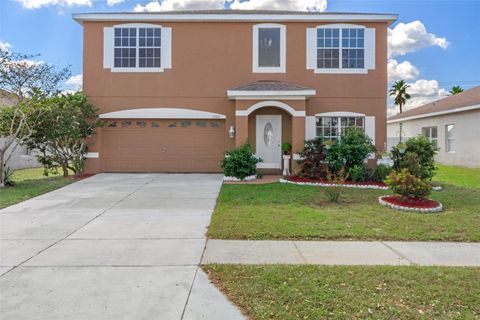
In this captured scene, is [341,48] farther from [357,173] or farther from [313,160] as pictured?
[357,173]

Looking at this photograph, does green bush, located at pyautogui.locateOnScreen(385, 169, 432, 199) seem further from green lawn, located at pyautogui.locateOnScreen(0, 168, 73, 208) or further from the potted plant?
green lawn, located at pyautogui.locateOnScreen(0, 168, 73, 208)

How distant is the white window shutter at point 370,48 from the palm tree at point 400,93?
33.8 meters

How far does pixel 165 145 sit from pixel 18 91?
566 centimetres

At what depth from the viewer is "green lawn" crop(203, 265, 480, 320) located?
11.7 ft

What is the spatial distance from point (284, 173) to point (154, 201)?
6.39 meters

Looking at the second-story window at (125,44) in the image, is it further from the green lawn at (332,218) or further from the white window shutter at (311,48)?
the green lawn at (332,218)

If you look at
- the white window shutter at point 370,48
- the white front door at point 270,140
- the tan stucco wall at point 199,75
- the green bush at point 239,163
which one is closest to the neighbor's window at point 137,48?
the tan stucco wall at point 199,75

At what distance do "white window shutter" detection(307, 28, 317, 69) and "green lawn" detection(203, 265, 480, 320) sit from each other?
11501 mm

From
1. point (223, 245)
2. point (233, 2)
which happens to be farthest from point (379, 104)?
point (223, 245)

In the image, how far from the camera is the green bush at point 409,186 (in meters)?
8.41

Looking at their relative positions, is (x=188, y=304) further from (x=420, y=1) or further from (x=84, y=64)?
(x=420, y=1)

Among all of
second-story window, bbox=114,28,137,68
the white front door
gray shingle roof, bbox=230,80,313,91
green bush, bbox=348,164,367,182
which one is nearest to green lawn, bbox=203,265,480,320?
green bush, bbox=348,164,367,182

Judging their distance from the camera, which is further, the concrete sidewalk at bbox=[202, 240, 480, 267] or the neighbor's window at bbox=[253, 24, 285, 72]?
the neighbor's window at bbox=[253, 24, 285, 72]

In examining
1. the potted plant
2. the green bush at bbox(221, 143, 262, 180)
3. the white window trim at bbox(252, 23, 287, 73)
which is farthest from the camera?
the white window trim at bbox(252, 23, 287, 73)
